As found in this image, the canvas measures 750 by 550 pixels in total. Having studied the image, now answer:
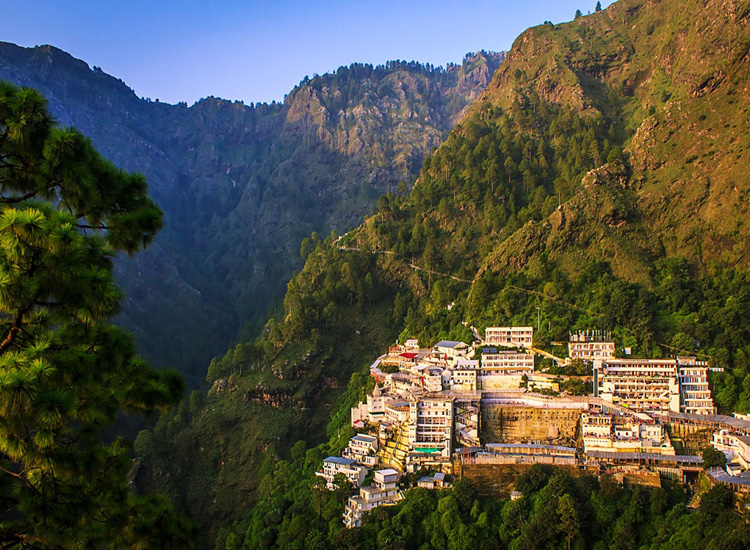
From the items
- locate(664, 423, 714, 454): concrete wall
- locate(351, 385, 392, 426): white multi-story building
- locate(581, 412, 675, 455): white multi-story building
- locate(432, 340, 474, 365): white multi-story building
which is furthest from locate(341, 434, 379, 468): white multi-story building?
locate(664, 423, 714, 454): concrete wall

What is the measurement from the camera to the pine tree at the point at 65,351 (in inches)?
266

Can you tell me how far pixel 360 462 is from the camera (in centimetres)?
3822

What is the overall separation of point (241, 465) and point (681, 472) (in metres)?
34.4

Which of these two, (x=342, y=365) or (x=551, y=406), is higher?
(x=342, y=365)

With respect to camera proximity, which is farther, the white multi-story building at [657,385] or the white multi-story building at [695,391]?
the white multi-story building at [657,385]

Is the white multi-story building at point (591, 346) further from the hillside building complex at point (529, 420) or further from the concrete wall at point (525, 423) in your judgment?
the concrete wall at point (525, 423)

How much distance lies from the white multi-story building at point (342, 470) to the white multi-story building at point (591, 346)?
16.1 meters

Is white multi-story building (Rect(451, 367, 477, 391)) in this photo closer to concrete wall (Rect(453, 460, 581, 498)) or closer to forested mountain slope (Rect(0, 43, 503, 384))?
concrete wall (Rect(453, 460, 581, 498))

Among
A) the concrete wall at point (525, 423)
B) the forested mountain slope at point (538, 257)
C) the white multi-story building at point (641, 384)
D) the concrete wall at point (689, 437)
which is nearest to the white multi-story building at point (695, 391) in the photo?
the white multi-story building at point (641, 384)

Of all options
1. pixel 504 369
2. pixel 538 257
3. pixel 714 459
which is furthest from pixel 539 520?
pixel 538 257

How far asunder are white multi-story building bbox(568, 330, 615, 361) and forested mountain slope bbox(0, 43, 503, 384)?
53451mm

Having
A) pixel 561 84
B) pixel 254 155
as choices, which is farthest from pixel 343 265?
pixel 254 155

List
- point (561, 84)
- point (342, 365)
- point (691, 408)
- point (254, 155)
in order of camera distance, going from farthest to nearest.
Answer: point (254, 155), point (561, 84), point (342, 365), point (691, 408)

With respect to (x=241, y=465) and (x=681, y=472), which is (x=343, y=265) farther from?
(x=681, y=472)
